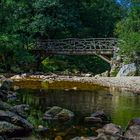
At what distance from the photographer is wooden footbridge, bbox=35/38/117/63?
4453 centimetres

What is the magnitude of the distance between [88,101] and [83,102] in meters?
0.48

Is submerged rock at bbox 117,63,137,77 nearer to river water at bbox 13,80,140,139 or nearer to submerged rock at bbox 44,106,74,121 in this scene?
river water at bbox 13,80,140,139

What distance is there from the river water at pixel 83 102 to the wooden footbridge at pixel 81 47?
15546 mm

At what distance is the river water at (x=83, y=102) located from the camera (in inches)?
730

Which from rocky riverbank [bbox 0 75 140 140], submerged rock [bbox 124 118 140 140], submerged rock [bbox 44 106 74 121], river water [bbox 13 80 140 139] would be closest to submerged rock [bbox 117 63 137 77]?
river water [bbox 13 80 140 139]

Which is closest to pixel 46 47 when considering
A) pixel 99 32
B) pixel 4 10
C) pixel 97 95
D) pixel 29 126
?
pixel 4 10

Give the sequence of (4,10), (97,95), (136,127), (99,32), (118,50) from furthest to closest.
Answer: (99,32) → (118,50) → (4,10) → (97,95) → (136,127)

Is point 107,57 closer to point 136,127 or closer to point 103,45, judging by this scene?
point 103,45

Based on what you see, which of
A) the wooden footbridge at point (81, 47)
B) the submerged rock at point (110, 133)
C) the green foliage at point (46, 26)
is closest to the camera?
the submerged rock at point (110, 133)

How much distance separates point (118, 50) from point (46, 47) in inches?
317

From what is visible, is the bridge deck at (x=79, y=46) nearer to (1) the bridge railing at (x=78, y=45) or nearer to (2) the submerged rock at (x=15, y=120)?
(1) the bridge railing at (x=78, y=45)

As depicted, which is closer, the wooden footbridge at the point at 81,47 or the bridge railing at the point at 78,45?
the wooden footbridge at the point at 81,47

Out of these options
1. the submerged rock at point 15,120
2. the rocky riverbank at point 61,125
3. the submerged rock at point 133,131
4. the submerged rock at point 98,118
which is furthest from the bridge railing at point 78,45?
the submerged rock at point 133,131

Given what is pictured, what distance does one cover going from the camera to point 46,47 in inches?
1881
